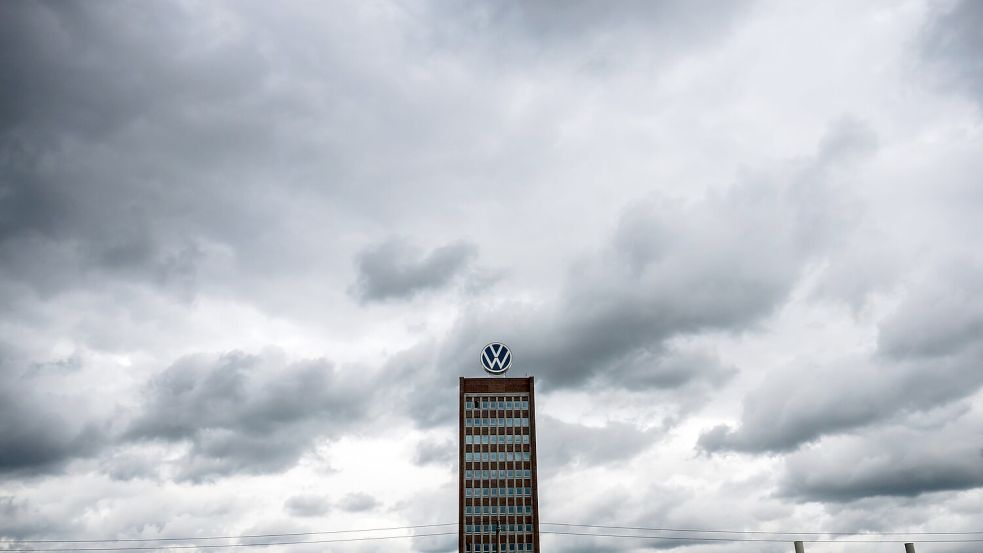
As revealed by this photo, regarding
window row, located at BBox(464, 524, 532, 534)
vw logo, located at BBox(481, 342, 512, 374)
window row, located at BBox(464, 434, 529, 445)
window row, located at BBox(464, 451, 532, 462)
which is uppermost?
vw logo, located at BBox(481, 342, 512, 374)

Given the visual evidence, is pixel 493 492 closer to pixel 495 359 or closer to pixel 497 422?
pixel 497 422

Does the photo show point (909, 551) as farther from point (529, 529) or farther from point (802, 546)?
point (529, 529)

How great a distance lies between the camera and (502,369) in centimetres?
19712

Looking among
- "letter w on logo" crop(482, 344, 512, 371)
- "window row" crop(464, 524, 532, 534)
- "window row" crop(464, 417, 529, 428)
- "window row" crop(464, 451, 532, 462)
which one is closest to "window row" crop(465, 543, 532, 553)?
"window row" crop(464, 524, 532, 534)

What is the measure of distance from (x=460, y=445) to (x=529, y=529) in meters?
26.0

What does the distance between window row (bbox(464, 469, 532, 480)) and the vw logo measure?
968 inches

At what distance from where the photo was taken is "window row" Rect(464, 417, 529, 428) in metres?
196

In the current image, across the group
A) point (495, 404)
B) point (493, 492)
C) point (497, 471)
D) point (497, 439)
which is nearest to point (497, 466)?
point (497, 471)

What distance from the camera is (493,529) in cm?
18488

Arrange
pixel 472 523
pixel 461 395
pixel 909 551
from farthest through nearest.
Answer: pixel 461 395
pixel 472 523
pixel 909 551

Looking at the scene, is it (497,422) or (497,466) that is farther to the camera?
(497,422)

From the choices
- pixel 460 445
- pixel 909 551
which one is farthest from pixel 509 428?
pixel 909 551

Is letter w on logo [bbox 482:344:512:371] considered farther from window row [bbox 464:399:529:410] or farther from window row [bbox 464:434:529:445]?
window row [bbox 464:434:529:445]

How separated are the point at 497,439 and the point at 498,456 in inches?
168
